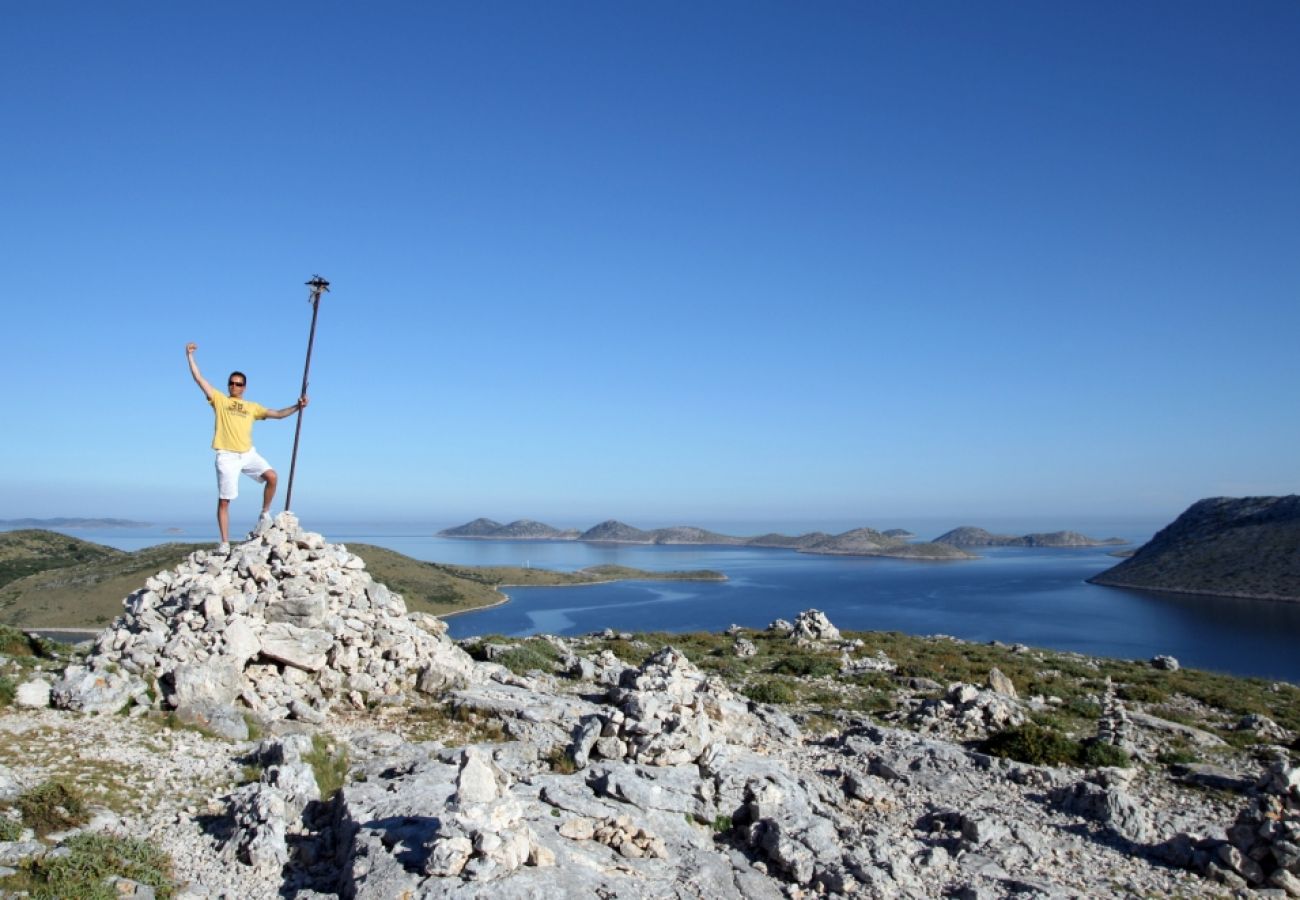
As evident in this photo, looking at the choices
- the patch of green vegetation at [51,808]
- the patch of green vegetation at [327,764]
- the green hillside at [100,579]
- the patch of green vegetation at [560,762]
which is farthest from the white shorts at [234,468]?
the green hillside at [100,579]

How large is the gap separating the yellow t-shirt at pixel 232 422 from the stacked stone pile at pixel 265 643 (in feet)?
11.0

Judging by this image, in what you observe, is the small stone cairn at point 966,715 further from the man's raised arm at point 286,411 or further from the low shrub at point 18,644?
the low shrub at point 18,644

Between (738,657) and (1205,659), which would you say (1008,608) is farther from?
(738,657)

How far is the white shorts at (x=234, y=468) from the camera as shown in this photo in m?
16.5

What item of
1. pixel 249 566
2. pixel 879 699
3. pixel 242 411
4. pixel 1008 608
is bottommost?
pixel 1008 608

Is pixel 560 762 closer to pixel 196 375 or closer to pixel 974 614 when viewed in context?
pixel 196 375

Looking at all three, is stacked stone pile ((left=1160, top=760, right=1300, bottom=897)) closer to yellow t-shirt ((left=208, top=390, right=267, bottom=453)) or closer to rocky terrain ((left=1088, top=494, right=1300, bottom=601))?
yellow t-shirt ((left=208, top=390, right=267, bottom=453))

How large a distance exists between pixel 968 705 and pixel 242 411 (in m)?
19.0

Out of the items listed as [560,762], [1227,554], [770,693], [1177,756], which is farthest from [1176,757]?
[1227,554]

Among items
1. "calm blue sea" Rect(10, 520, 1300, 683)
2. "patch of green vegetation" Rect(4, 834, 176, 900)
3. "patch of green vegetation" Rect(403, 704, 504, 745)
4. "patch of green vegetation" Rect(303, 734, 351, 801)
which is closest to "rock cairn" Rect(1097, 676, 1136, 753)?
"patch of green vegetation" Rect(403, 704, 504, 745)

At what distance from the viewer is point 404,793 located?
36.9 feet

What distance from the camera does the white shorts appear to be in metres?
16.5

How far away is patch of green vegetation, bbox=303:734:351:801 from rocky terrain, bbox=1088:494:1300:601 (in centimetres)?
14269

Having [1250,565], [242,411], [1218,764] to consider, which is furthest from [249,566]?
[1250,565]
